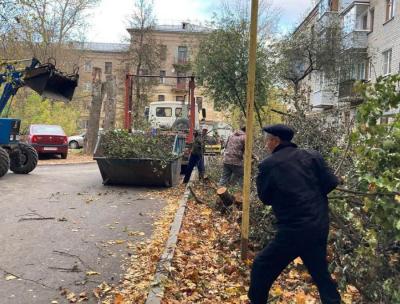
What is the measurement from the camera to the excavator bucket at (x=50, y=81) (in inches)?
494

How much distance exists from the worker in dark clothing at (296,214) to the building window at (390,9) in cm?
2441

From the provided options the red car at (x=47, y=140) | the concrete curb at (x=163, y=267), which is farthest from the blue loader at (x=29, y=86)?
the red car at (x=47, y=140)

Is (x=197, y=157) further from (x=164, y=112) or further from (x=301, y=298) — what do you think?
(x=301, y=298)

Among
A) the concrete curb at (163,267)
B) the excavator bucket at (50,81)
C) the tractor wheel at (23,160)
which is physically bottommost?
the concrete curb at (163,267)

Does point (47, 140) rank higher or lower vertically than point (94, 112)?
lower

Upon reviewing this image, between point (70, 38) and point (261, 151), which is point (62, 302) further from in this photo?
point (70, 38)

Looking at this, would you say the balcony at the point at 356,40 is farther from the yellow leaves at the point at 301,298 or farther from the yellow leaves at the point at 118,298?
the yellow leaves at the point at 118,298

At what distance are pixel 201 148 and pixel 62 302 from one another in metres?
8.34

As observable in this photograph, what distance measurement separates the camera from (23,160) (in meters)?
14.9

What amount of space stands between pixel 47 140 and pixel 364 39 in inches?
733

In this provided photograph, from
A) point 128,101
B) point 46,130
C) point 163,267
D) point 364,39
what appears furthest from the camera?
point 364,39

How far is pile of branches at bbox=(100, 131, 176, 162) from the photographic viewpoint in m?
11.9

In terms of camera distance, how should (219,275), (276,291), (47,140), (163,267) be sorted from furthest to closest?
(47,140) < (219,275) < (163,267) < (276,291)

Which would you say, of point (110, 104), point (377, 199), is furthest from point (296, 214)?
point (110, 104)
